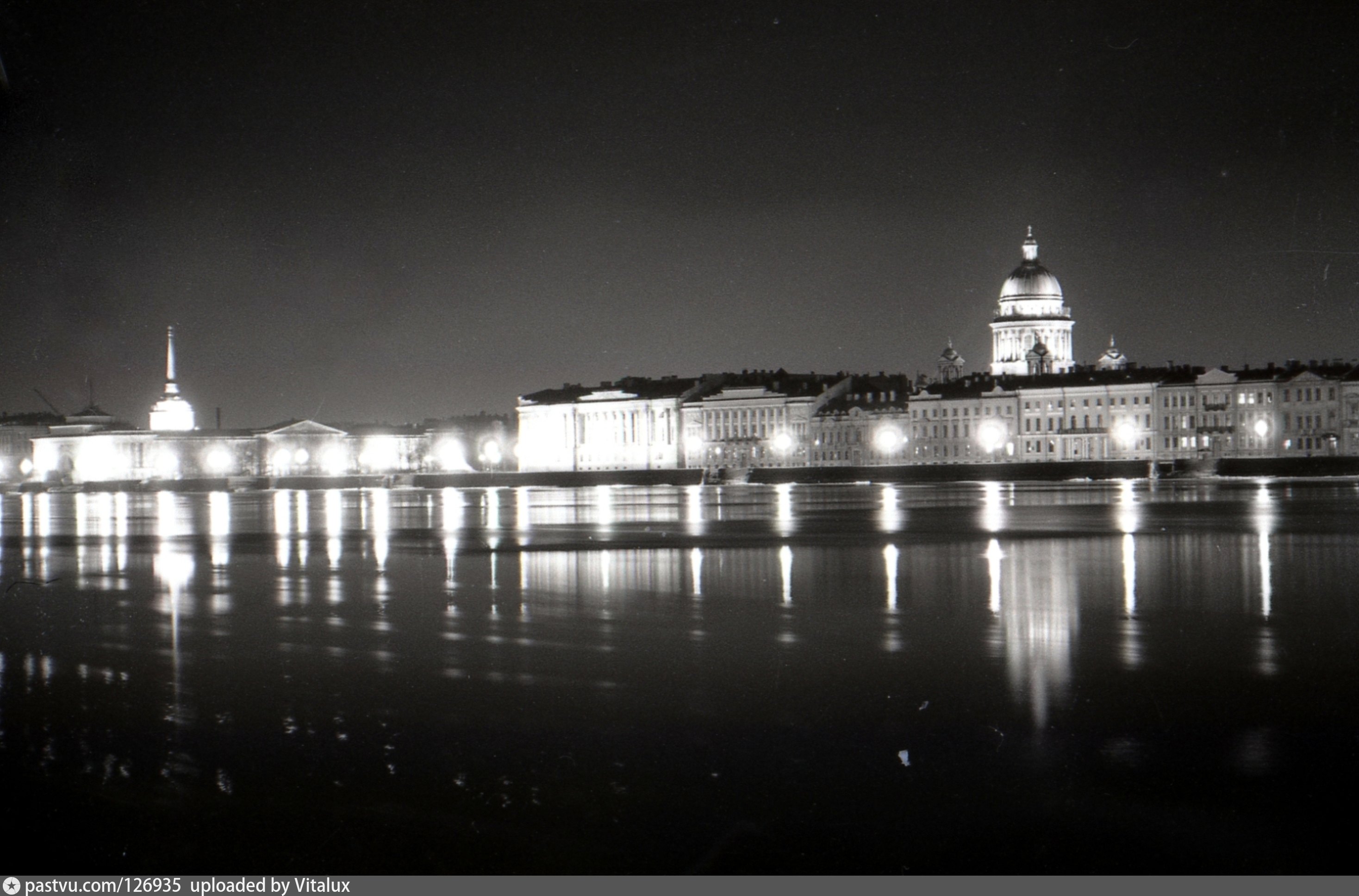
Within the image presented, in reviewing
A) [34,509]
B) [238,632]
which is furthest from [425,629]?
[34,509]

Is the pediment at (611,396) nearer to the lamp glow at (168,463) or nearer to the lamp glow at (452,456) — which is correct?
the lamp glow at (452,456)

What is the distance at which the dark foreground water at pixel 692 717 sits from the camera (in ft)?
23.0

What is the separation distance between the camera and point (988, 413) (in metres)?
120

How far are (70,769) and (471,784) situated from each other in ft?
7.58

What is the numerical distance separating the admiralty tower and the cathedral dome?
1.6 inches

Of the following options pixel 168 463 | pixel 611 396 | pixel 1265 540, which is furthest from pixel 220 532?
pixel 168 463

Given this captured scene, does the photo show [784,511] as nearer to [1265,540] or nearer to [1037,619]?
[1265,540]

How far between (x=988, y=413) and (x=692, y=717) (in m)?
113

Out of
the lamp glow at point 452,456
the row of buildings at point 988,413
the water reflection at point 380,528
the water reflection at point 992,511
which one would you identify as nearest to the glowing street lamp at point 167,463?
the lamp glow at point 452,456

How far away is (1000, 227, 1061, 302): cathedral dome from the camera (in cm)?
14012

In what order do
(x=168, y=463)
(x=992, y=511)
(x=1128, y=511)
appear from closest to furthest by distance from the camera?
(x=1128, y=511) → (x=992, y=511) → (x=168, y=463)

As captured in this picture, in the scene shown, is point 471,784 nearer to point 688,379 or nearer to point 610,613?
point 610,613

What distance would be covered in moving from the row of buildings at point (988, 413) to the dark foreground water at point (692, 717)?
279 ft

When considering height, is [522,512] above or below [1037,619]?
above
